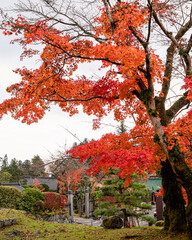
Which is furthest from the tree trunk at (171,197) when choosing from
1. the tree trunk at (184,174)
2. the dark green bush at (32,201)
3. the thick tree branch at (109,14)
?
the dark green bush at (32,201)

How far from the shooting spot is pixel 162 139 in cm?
606

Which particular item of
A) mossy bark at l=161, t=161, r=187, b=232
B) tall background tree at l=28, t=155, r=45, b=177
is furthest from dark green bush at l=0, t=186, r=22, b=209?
mossy bark at l=161, t=161, r=187, b=232

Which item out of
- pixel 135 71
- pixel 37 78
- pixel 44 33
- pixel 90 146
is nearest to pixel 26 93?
pixel 37 78

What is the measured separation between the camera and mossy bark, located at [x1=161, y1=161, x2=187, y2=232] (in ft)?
21.9

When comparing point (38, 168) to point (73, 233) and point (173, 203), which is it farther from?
point (173, 203)

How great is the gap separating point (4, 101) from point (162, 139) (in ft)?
21.3

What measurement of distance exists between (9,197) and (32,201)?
1.58m

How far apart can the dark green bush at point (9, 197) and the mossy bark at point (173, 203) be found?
9387 millimetres

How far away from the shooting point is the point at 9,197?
12.8 meters

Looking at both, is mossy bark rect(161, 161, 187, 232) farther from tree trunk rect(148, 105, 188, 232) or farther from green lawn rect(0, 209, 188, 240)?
green lawn rect(0, 209, 188, 240)

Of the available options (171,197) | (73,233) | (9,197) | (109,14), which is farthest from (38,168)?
(109,14)

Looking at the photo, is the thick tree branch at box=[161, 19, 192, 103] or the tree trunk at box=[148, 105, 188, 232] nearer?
the tree trunk at box=[148, 105, 188, 232]

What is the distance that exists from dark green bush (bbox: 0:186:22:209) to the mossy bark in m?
9.39

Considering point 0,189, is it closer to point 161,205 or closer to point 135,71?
point 161,205
